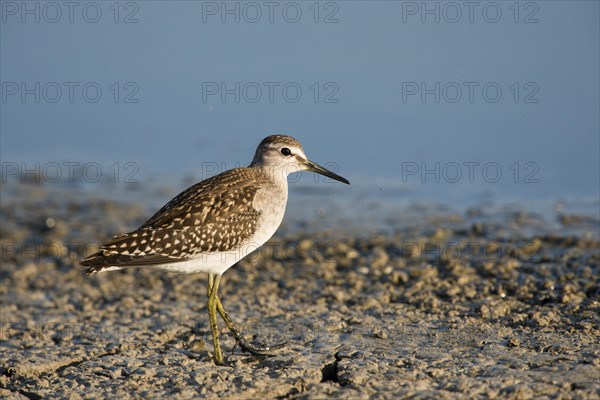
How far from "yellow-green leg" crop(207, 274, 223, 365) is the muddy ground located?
0.12 meters

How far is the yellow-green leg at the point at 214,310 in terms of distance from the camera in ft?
21.2

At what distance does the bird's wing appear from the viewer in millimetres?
6664

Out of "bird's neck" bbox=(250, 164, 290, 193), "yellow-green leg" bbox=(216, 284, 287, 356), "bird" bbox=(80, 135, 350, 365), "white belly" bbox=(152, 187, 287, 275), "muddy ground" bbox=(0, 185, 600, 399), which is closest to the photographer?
"muddy ground" bbox=(0, 185, 600, 399)

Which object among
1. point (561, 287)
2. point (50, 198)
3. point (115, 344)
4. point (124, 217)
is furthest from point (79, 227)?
point (561, 287)

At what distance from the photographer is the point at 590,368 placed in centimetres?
554

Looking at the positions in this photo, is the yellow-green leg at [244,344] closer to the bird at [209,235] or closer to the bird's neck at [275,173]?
the bird at [209,235]

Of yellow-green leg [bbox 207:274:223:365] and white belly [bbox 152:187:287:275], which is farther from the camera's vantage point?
white belly [bbox 152:187:287:275]

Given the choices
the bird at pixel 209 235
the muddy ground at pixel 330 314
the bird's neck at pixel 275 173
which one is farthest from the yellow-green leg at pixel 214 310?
the bird's neck at pixel 275 173

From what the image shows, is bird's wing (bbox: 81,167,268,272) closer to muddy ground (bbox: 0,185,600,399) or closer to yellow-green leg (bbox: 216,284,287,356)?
yellow-green leg (bbox: 216,284,287,356)

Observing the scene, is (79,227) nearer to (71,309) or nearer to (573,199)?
(71,309)

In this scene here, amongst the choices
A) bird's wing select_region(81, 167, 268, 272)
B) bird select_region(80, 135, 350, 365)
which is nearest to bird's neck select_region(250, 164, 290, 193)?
bird select_region(80, 135, 350, 365)

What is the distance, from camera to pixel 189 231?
6750 millimetres

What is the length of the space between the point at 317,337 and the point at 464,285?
194 centimetres

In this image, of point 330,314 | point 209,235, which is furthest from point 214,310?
point 330,314
